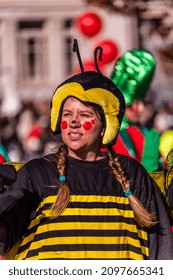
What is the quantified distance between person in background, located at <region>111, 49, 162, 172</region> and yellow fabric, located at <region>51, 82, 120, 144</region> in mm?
1947

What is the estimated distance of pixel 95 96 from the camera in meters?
5.45

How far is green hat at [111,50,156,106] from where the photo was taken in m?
8.66

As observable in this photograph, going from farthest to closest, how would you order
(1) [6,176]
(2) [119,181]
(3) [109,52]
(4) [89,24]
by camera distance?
(4) [89,24] < (3) [109,52] < (2) [119,181] < (1) [6,176]

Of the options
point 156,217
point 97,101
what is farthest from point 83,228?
point 97,101

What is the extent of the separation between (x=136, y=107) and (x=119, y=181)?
3256mm

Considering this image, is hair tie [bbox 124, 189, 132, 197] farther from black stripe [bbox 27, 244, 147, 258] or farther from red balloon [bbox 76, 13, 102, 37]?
red balloon [bbox 76, 13, 102, 37]

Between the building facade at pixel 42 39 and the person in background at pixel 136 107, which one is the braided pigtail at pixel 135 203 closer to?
the person in background at pixel 136 107

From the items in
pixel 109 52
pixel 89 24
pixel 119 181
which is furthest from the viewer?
pixel 89 24

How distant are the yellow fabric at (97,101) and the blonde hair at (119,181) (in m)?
0.10

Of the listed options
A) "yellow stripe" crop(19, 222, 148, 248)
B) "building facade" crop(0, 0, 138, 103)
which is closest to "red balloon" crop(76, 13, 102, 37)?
"yellow stripe" crop(19, 222, 148, 248)

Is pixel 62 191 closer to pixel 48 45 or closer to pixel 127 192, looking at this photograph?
pixel 127 192

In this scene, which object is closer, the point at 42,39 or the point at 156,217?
the point at 156,217

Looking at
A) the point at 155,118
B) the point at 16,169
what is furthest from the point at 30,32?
the point at 16,169
